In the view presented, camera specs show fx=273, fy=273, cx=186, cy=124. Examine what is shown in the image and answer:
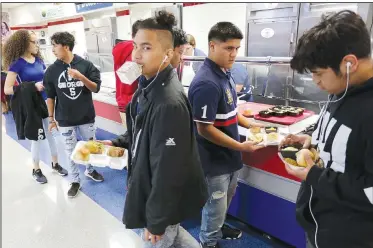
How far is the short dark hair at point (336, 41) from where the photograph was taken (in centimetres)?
90

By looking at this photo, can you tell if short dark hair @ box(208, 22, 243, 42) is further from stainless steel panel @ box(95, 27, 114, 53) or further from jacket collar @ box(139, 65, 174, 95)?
stainless steel panel @ box(95, 27, 114, 53)

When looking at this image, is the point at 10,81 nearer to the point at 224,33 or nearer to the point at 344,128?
the point at 224,33

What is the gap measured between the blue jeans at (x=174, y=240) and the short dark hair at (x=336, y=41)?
1.00m

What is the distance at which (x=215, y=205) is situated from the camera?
1917 millimetres

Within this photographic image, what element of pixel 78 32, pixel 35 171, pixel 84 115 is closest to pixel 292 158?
pixel 84 115

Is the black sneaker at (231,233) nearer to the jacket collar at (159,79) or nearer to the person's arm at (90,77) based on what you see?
the jacket collar at (159,79)

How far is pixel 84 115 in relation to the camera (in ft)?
9.40

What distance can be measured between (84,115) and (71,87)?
31cm

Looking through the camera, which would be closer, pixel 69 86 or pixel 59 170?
pixel 69 86

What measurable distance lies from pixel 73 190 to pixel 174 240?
78.8 inches

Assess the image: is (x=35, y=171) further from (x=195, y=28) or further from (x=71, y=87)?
(x=195, y=28)

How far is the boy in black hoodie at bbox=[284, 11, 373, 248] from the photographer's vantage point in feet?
2.94

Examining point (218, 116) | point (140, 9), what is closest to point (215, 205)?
point (218, 116)

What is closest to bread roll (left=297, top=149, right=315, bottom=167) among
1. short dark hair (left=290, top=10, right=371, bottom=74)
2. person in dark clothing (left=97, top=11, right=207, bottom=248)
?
short dark hair (left=290, top=10, right=371, bottom=74)
